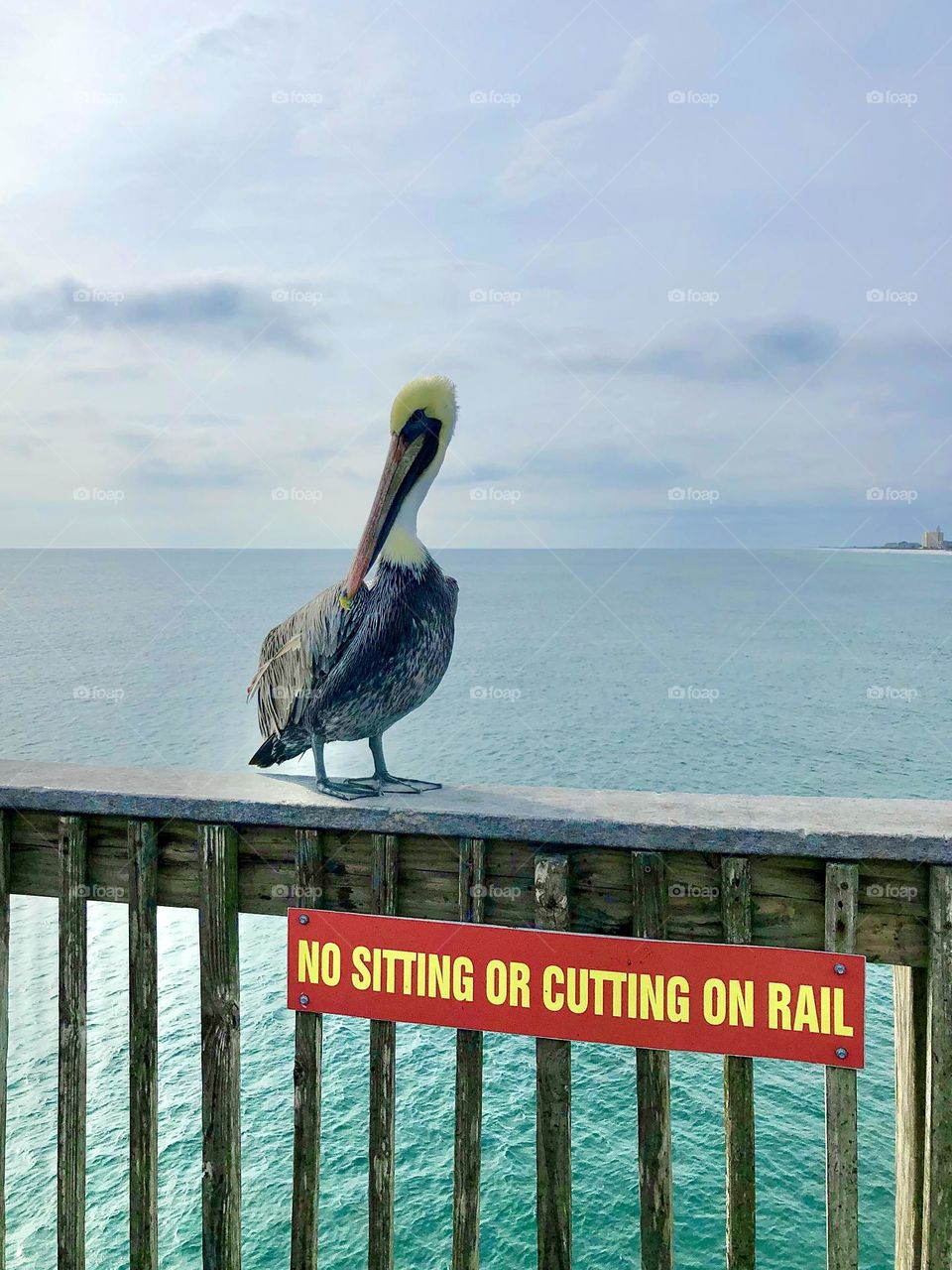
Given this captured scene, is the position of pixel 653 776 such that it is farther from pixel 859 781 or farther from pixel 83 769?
pixel 83 769

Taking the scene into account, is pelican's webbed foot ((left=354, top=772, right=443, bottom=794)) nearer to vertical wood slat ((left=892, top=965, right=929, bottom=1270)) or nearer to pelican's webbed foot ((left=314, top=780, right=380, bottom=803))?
pelican's webbed foot ((left=314, top=780, right=380, bottom=803))

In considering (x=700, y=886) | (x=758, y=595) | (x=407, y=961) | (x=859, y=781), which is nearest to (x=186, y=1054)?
(x=407, y=961)

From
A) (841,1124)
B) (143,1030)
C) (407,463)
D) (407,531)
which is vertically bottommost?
(841,1124)

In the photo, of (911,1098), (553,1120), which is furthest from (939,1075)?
(553,1120)

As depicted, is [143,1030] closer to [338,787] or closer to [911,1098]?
[338,787]

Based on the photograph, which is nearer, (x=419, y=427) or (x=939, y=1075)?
(x=939, y=1075)

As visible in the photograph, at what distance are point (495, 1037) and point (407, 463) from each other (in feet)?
17.2

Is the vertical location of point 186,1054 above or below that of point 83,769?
below

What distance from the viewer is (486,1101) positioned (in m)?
5.80

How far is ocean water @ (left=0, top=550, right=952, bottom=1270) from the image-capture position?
Answer: 477 centimetres

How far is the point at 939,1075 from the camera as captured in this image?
219 centimetres

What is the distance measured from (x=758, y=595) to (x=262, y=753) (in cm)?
6830

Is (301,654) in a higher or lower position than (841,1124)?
higher

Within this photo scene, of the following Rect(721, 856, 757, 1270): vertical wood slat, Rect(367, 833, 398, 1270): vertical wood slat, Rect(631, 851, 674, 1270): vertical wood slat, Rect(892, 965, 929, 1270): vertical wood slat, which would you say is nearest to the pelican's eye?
Rect(367, 833, 398, 1270): vertical wood slat
